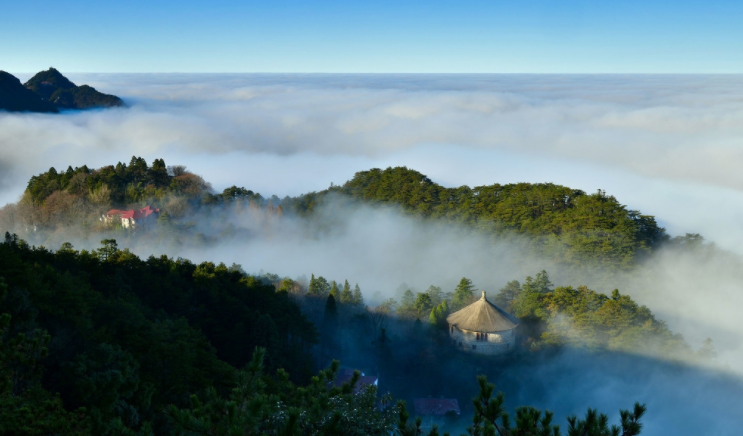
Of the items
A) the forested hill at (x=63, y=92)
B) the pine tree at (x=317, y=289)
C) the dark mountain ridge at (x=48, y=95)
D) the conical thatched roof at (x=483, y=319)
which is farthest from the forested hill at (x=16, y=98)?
the conical thatched roof at (x=483, y=319)

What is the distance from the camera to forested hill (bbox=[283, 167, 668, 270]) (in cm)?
3322

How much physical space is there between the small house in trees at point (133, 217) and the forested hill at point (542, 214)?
12967 mm

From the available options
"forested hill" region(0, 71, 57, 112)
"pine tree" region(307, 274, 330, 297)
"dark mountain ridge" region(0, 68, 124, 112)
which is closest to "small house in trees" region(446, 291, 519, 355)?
"pine tree" region(307, 274, 330, 297)

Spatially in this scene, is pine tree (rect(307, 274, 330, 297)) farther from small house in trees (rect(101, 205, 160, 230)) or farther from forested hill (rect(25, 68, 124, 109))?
forested hill (rect(25, 68, 124, 109))

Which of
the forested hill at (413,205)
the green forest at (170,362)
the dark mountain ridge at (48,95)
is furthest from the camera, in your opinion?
the dark mountain ridge at (48,95)

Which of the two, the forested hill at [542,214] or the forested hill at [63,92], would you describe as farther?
the forested hill at [63,92]

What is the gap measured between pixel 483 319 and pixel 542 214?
16.1 metres

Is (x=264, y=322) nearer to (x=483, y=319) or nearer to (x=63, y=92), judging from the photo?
(x=483, y=319)

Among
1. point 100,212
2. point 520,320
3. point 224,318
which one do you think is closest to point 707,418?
point 520,320

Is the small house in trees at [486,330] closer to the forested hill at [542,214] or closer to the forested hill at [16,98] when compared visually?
the forested hill at [542,214]

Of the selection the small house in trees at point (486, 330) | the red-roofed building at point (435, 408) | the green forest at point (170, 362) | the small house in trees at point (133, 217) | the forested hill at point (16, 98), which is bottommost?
the red-roofed building at point (435, 408)

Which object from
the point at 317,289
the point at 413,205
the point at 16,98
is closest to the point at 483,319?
the point at 317,289

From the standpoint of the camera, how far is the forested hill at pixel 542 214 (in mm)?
33219

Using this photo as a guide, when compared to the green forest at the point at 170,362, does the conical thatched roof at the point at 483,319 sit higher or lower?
lower
